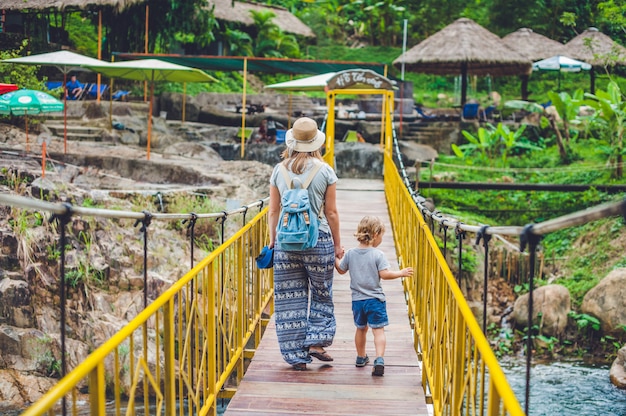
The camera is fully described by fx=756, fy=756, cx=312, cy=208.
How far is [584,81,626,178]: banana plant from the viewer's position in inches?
650

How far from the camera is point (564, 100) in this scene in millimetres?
18000

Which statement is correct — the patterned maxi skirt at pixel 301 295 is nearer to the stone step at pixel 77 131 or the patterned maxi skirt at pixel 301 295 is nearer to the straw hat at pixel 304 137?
the straw hat at pixel 304 137

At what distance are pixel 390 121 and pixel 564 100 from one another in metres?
6.69

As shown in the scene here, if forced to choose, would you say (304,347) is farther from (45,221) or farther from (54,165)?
(54,165)

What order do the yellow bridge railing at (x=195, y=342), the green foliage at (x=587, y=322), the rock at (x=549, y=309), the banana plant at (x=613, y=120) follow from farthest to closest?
1. the banana plant at (x=613, y=120)
2. the rock at (x=549, y=309)
3. the green foliage at (x=587, y=322)
4. the yellow bridge railing at (x=195, y=342)

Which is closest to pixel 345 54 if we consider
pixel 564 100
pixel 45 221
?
pixel 564 100

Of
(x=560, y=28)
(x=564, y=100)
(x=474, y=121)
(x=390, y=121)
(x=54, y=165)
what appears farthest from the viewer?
(x=560, y=28)

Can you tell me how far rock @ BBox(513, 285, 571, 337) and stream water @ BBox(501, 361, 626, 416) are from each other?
0.84 m

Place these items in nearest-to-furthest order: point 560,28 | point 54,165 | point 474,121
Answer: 1. point 54,165
2. point 474,121
3. point 560,28

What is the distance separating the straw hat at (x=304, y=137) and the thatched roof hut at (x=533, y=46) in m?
23.8

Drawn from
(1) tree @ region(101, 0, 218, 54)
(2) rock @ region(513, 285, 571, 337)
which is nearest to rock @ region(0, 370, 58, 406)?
(2) rock @ region(513, 285, 571, 337)

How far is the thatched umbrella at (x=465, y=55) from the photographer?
22.1m

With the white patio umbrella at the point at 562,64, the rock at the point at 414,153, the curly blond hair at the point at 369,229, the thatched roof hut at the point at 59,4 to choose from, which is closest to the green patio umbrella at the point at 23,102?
the thatched roof hut at the point at 59,4

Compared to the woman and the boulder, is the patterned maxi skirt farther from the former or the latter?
the boulder
